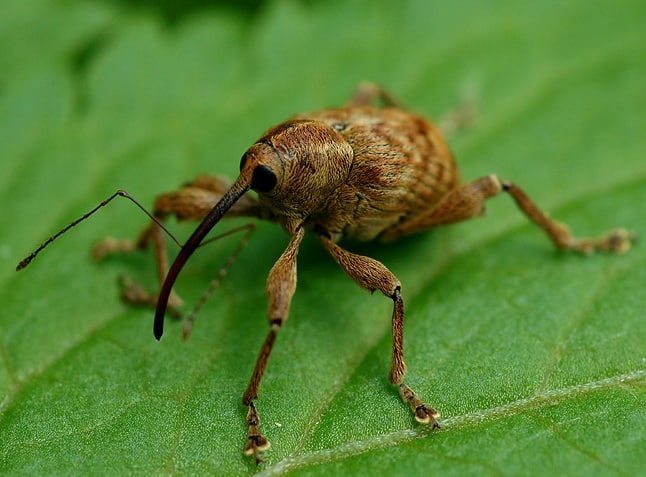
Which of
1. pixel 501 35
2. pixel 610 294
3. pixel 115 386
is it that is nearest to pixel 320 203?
pixel 115 386

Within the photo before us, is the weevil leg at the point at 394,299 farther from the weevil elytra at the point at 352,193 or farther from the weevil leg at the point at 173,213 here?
the weevil leg at the point at 173,213

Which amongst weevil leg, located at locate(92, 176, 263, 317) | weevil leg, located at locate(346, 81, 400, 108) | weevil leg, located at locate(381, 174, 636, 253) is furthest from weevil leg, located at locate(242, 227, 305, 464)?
weevil leg, located at locate(346, 81, 400, 108)

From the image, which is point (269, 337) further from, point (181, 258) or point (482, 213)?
point (482, 213)

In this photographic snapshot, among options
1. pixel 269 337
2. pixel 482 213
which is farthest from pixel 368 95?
pixel 269 337

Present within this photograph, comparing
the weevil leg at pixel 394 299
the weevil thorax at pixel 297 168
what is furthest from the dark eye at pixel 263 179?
the weevil leg at pixel 394 299

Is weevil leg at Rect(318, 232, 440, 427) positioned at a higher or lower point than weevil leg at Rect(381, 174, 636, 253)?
lower

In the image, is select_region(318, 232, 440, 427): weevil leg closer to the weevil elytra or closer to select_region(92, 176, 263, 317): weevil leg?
the weevil elytra
